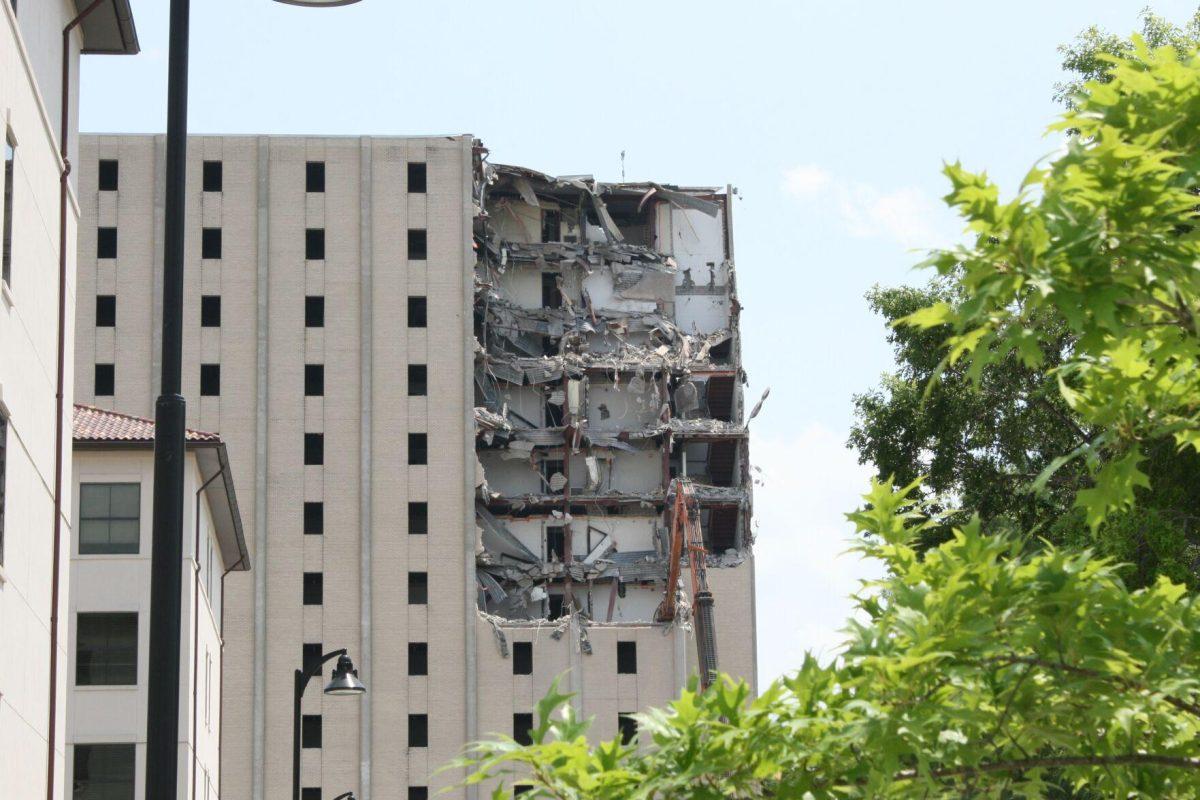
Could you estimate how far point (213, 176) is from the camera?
8494 cm

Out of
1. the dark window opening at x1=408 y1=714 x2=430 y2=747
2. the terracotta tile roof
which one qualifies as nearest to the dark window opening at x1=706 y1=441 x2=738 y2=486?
the dark window opening at x1=408 y1=714 x2=430 y2=747

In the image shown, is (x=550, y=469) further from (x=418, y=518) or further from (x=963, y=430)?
(x=963, y=430)

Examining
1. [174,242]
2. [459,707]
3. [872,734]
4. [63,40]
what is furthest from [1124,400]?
[459,707]

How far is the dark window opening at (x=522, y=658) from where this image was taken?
266 feet

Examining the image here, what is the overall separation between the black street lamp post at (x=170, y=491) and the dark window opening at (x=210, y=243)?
73257mm

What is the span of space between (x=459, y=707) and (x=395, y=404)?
13.0 m

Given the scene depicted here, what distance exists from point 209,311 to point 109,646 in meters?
41.4

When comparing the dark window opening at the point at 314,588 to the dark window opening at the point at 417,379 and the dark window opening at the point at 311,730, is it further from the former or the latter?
the dark window opening at the point at 417,379

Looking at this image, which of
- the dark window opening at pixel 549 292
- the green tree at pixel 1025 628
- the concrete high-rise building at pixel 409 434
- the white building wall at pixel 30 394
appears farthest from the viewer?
the dark window opening at pixel 549 292

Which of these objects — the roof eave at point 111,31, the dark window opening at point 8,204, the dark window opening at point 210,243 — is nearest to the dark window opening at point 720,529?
the dark window opening at point 210,243

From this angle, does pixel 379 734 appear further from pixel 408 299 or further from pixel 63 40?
pixel 63 40

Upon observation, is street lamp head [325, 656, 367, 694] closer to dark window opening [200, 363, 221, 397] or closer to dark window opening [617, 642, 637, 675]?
dark window opening [617, 642, 637, 675]

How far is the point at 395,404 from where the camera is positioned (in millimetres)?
82812

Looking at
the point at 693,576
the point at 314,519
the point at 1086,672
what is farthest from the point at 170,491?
the point at 314,519
